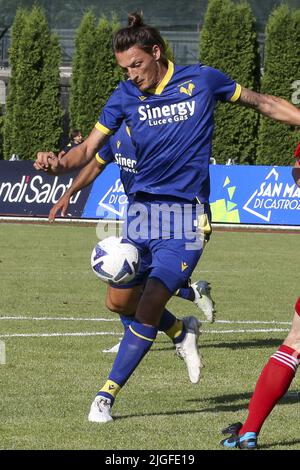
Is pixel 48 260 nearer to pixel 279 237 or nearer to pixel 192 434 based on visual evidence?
pixel 279 237

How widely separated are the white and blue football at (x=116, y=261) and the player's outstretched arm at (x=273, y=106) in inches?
47.6

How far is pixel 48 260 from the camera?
20.2 metres

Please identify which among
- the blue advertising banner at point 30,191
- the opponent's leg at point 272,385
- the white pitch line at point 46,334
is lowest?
the blue advertising banner at point 30,191

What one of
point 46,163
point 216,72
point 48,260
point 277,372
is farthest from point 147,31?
point 48,260

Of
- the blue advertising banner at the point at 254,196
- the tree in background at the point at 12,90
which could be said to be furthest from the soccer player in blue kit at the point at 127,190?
the tree in background at the point at 12,90

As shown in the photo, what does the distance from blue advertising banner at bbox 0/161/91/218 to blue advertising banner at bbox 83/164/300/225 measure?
3.03ft

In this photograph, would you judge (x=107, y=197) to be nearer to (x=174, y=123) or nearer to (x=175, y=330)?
(x=175, y=330)

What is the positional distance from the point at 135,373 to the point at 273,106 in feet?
9.32

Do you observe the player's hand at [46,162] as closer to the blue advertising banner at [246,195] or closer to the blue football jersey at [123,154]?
the blue football jersey at [123,154]

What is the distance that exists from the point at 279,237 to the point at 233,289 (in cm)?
1072

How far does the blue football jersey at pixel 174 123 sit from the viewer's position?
780 centimetres

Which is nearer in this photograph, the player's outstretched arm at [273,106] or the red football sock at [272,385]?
the red football sock at [272,385]

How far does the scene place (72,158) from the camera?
25.8 feet

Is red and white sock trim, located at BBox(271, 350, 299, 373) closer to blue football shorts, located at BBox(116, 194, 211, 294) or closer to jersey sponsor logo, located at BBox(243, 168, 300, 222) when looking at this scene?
blue football shorts, located at BBox(116, 194, 211, 294)
